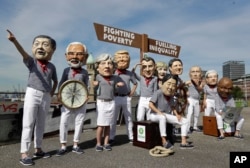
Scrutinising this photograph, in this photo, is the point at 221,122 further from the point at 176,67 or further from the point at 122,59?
the point at 122,59

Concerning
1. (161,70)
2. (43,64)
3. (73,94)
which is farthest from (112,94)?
(161,70)

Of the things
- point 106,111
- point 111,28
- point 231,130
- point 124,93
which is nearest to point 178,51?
point 111,28

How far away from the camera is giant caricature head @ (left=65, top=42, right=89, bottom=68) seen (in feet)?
14.9

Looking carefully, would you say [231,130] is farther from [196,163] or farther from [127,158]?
[127,158]

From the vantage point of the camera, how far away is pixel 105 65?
4852mm

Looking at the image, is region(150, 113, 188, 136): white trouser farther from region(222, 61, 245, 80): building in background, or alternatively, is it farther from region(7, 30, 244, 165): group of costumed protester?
region(222, 61, 245, 80): building in background

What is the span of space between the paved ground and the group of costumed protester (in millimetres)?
170

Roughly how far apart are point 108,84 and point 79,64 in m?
0.62

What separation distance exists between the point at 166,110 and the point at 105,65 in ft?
4.53

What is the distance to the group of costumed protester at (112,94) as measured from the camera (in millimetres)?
4047

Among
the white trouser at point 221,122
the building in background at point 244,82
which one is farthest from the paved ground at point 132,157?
the building in background at point 244,82

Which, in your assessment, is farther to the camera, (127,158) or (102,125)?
(102,125)

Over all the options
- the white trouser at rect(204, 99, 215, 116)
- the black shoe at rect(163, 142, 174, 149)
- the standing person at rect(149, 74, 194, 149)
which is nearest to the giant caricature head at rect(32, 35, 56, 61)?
the standing person at rect(149, 74, 194, 149)

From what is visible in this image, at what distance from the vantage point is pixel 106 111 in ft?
15.6
